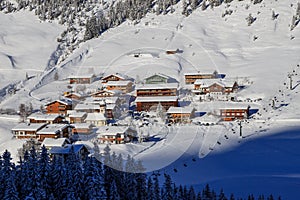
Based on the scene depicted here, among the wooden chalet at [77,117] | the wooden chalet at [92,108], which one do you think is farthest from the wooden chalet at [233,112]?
the wooden chalet at [77,117]

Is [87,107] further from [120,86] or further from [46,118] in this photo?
[120,86]

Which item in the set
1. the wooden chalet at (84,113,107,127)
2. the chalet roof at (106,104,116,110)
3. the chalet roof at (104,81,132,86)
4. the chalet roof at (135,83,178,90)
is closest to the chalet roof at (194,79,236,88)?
the chalet roof at (135,83,178,90)

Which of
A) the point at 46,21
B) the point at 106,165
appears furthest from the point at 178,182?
the point at 46,21

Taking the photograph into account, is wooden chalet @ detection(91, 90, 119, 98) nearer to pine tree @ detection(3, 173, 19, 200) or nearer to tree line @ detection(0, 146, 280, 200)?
tree line @ detection(0, 146, 280, 200)

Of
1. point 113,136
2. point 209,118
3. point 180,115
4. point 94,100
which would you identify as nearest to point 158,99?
point 180,115

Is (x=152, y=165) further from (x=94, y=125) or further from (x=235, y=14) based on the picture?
(x=235, y=14)

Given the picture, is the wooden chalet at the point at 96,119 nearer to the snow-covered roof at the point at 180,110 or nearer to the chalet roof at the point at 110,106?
the chalet roof at the point at 110,106
